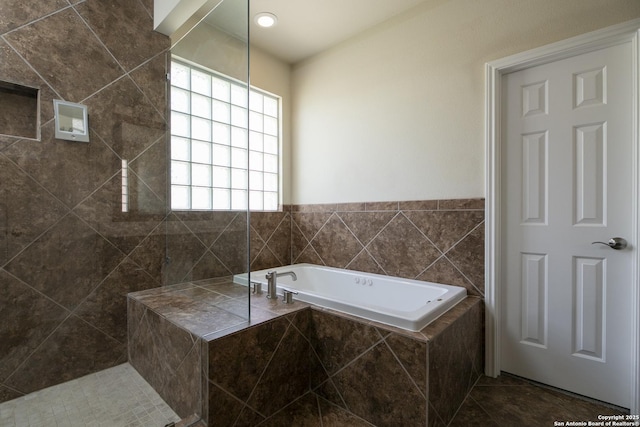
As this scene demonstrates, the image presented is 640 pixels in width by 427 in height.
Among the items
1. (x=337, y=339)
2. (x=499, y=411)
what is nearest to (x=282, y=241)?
(x=337, y=339)

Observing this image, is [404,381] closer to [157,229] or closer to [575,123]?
[575,123]

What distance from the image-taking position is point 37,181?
1717mm

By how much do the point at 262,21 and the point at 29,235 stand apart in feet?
7.55

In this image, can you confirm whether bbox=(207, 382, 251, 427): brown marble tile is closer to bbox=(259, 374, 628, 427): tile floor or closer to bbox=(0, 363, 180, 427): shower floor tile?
bbox=(259, 374, 628, 427): tile floor

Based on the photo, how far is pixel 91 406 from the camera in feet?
5.20

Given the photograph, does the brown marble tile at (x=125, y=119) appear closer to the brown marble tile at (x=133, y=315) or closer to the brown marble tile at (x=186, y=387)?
the brown marble tile at (x=133, y=315)

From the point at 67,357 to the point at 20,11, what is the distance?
2.09 m

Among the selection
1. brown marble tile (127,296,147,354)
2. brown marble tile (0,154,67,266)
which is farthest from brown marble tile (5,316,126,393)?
brown marble tile (0,154,67,266)

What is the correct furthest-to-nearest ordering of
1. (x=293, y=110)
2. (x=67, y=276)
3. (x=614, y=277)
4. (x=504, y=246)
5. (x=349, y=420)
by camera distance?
(x=293, y=110)
(x=504, y=246)
(x=67, y=276)
(x=614, y=277)
(x=349, y=420)

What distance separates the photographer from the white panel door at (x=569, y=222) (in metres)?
1.63

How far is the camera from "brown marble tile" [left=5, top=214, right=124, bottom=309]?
1707 mm

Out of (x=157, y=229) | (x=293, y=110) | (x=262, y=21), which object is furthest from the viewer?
(x=293, y=110)

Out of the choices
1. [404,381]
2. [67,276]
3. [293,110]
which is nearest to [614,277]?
[404,381]

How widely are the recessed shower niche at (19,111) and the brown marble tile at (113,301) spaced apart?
3.24ft
